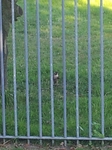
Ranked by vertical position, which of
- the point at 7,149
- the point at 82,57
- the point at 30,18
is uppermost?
the point at 30,18

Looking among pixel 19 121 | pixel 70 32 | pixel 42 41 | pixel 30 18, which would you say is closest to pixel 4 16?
pixel 19 121

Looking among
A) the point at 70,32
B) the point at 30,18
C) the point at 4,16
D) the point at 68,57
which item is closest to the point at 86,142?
the point at 4,16

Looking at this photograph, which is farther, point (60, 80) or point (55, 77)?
point (60, 80)

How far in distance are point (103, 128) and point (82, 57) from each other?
4.35m

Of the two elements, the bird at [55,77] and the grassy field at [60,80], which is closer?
the grassy field at [60,80]

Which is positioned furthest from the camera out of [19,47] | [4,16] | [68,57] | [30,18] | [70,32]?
[30,18]

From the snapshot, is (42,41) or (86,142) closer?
(86,142)

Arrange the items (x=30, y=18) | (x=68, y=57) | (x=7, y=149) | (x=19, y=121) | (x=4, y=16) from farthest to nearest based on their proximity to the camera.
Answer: (x=30, y=18) → (x=68, y=57) → (x=4, y=16) → (x=19, y=121) → (x=7, y=149)

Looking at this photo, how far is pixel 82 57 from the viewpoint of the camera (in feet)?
35.7

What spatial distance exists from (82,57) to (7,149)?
455 cm

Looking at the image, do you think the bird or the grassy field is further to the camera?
the bird

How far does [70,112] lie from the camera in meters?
7.52

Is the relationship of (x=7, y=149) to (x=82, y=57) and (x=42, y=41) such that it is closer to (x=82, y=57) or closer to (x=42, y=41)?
(x=82, y=57)

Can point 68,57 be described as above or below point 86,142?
above
